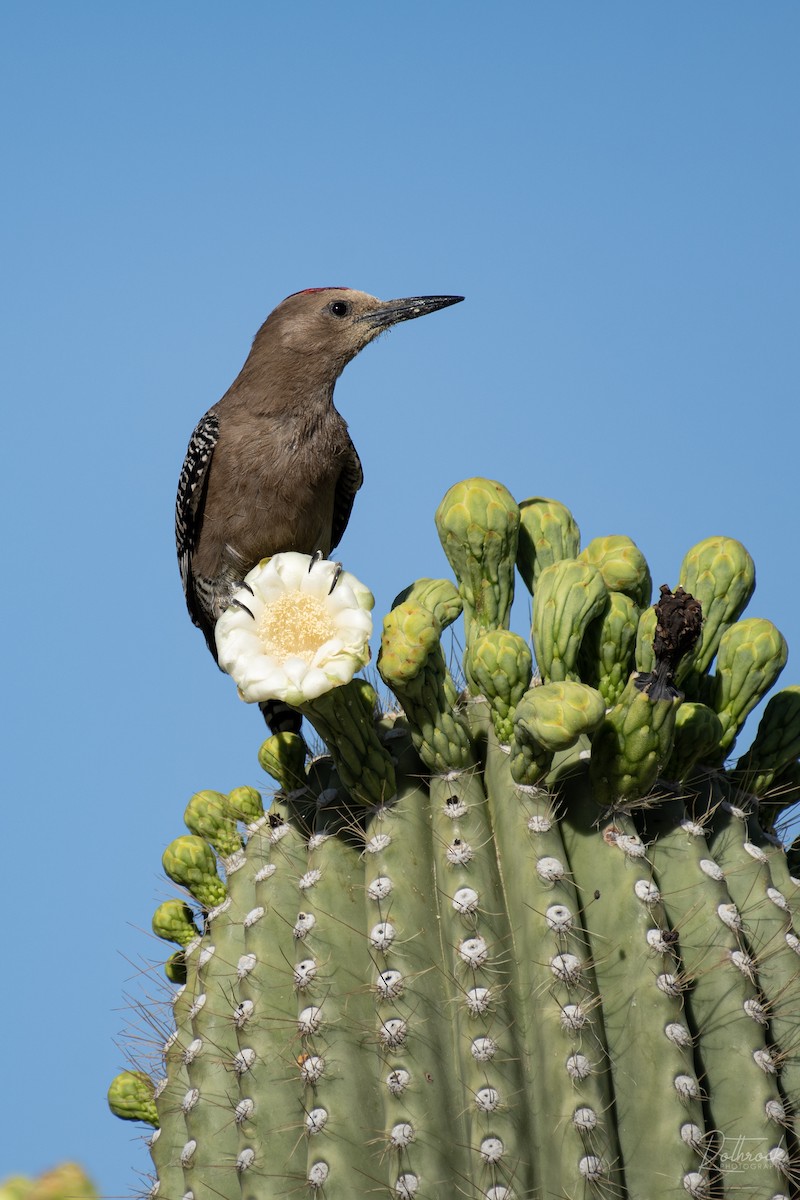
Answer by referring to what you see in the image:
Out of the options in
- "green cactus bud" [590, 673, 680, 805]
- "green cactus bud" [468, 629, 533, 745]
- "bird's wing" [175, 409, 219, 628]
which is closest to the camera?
"green cactus bud" [590, 673, 680, 805]

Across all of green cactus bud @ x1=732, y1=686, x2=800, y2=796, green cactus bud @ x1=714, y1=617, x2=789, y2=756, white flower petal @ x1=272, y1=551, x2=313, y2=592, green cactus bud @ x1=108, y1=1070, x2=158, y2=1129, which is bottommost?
green cactus bud @ x1=108, y1=1070, x2=158, y2=1129

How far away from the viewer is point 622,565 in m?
3.39

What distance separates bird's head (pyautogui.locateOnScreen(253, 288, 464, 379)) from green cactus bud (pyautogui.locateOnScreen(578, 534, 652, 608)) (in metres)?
2.42

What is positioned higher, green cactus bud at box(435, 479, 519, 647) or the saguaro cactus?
green cactus bud at box(435, 479, 519, 647)

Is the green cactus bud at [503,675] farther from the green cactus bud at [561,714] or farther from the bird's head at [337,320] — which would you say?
the bird's head at [337,320]

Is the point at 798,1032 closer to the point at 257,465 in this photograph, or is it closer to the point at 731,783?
the point at 731,783

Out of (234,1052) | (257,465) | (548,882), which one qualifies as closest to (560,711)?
(548,882)

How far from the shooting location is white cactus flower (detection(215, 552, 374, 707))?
2.95 metres

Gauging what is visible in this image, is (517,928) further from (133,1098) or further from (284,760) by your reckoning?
(133,1098)

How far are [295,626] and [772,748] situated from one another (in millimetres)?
1285

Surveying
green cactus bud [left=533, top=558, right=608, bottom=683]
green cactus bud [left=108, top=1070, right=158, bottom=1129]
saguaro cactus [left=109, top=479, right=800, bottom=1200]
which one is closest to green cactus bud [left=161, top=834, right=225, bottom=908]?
saguaro cactus [left=109, top=479, right=800, bottom=1200]

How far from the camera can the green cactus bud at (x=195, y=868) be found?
362 cm

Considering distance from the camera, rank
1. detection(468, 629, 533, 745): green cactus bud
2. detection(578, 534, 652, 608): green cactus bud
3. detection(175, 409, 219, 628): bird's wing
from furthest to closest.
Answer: detection(175, 409, 219, 628): bird's wing, detection(578, 534, 652, 608): green cactus bud, detection(468, 629, 533, 745): green cactus bud

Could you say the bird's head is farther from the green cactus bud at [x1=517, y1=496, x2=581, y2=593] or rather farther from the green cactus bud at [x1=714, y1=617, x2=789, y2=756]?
the green cactus bud at [x1=714, y1=617, x2=789, y2=756]
